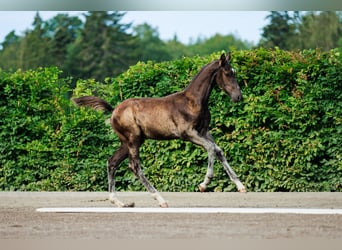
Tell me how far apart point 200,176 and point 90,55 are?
5138 centimetres

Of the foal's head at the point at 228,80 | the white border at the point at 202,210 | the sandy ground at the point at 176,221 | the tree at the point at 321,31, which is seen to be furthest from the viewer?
the tree at the point at 321,31

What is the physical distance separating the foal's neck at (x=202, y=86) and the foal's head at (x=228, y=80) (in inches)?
5.7

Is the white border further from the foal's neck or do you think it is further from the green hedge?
the green hedge

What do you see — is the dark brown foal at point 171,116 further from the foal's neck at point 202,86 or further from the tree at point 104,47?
the tree at point 104,47

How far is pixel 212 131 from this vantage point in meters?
12.3

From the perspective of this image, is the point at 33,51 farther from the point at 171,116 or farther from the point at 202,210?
the point at 202,210

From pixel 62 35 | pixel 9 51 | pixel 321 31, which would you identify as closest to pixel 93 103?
pixel 321 31

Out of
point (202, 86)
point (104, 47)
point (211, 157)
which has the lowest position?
point (104, 47)

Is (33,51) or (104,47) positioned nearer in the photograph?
(33,51)

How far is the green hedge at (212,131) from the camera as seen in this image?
12148mm

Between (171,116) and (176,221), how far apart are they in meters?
1.89

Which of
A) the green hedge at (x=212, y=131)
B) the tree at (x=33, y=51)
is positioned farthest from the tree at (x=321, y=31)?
the green hedge at (x=212, y=131)

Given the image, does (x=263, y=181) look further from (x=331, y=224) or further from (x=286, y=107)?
(x=331, y=224)

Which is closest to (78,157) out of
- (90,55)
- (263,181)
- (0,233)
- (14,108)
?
(14,108)
